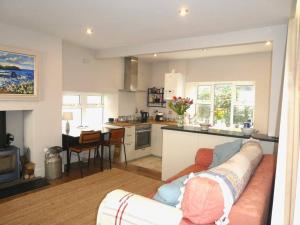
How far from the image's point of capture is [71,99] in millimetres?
4801

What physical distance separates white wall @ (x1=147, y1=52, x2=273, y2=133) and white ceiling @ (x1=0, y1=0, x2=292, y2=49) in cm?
196

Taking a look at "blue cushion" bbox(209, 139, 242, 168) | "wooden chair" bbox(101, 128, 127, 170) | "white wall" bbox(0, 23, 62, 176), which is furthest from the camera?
"wooden chair" bbox(101, 128, 127, 170)

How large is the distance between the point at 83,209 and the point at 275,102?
290 centimetres

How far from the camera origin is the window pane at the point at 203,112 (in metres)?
5.66

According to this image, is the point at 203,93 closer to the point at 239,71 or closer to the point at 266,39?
the point at 239,71

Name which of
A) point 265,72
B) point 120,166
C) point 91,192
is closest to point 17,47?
point 91,192

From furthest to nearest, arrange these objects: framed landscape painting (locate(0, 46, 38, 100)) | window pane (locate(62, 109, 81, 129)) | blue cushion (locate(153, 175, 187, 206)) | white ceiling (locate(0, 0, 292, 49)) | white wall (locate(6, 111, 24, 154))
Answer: window pane (locate(62, 109, 81, 129)) < white wall (locate(6, 111, 24, 154)) < framed landscape painting (locate(0, 46, 38, 100)) < white ceiling (locate(0, 0, 292, 49)) < blue cushion (locate(153, 175, 187, 206))

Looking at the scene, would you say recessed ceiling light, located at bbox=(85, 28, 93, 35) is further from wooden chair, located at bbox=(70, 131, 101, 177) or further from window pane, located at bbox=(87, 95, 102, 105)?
window pane, located at bbox=(87, 95, 102, 105)

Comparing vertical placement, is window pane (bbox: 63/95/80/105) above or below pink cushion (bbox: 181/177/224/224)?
above

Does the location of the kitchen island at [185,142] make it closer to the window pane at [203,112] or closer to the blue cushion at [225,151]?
the blue cushion at [225,151]

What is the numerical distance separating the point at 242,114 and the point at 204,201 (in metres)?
4.28

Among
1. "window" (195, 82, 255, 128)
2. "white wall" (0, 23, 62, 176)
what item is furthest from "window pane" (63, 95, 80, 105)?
"window" (195, 82, 255, 128)

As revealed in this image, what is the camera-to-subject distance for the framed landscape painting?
3264 millimetres

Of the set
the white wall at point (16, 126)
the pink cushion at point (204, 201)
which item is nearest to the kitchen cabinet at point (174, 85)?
the white wall at point (16, 126)
